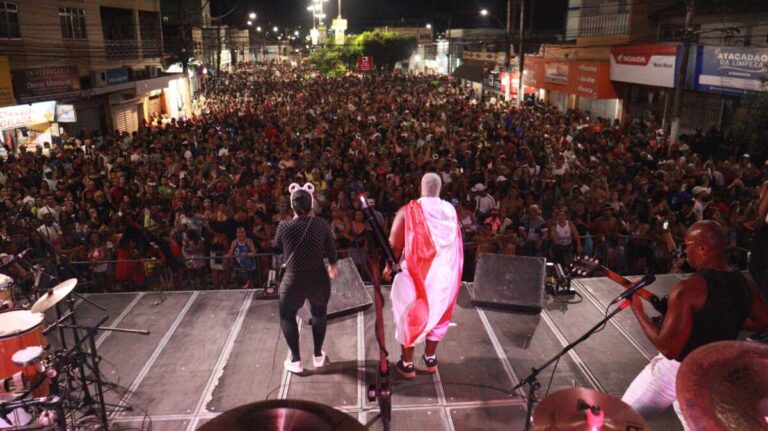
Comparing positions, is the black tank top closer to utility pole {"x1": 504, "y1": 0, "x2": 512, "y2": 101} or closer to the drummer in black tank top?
the drummer in black tank top

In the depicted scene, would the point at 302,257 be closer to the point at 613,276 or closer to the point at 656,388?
the point at 613,276

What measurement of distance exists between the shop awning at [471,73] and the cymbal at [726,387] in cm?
3552

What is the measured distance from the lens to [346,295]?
20.1 ft

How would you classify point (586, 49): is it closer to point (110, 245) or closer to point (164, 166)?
point (164, 166)

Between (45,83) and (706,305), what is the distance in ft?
61.9

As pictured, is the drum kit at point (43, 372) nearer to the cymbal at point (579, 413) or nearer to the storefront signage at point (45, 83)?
the cymbal at point (579, 413)

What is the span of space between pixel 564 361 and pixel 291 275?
259 centimetres

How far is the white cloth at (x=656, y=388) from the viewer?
3227 mm

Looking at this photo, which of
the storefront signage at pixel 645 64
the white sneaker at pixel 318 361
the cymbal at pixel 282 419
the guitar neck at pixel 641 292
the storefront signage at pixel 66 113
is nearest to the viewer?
the cymbal at pixel 282 419

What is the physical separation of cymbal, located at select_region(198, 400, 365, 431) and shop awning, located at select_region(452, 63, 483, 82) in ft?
119

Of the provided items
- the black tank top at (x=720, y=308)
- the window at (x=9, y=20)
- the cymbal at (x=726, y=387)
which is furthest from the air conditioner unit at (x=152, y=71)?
the cymbal at (x=726, y=387)

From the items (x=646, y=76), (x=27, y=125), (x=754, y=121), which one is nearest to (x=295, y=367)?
(x=754, y=121)

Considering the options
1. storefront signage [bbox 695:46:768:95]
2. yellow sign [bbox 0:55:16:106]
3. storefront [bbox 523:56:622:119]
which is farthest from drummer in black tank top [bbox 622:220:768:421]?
storefront [bbox 523:56:622:119]

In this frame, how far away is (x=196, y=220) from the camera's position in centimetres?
815
